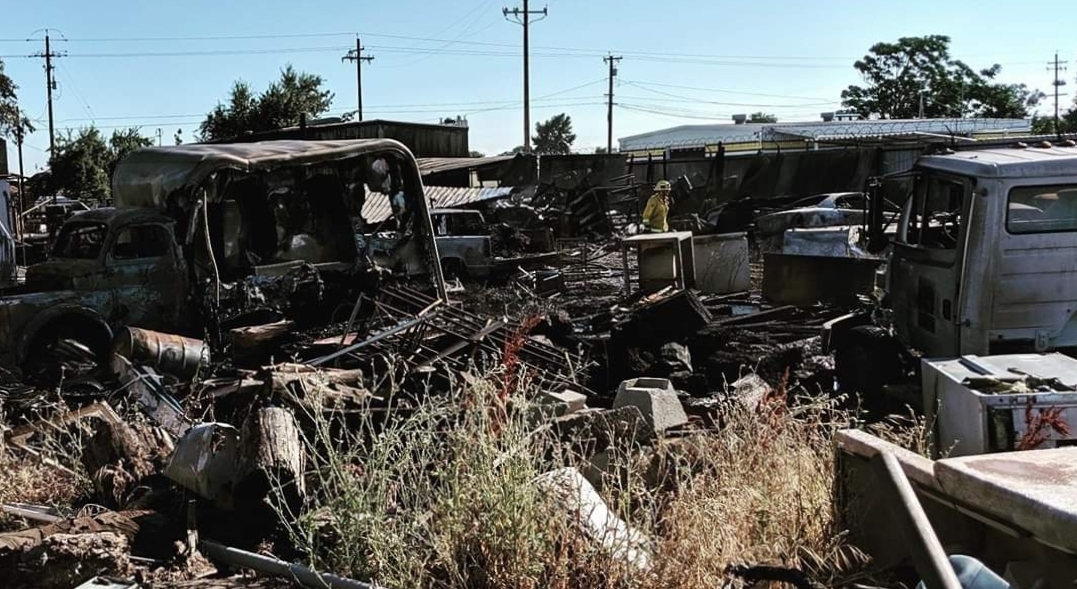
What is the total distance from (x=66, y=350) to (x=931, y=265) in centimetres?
772

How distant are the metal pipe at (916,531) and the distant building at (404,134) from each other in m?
27.4

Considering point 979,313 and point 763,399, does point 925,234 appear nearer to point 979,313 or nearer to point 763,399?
point 979,313

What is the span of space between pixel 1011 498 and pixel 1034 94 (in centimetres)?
8886

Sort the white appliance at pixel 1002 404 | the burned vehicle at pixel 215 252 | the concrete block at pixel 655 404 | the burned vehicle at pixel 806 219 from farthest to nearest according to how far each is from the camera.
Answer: the burned vehicle at pixel 806 219 → the burned vehicle at pixel 215 252 → the concrete block at pixel 655 404 → the white appliance at pixel 1002 404

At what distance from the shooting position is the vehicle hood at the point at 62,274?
9.22 meters

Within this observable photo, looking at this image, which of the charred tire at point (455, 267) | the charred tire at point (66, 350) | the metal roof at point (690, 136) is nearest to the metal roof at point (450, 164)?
the charred tire at point (455, 267)

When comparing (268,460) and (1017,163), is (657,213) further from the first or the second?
(268,460)

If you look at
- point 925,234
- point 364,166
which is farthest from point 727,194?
point 925,234

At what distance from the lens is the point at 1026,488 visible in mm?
2908

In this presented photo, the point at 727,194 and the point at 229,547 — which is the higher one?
the point at 727,194

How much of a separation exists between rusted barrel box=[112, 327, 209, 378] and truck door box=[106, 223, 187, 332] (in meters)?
1.13

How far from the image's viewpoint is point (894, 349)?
7195 mm

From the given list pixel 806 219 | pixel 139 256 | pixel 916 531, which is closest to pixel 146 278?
pixel 139 256

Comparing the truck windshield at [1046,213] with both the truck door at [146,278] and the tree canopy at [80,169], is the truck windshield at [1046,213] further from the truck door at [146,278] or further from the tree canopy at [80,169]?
the tree canopy at [80,169]
